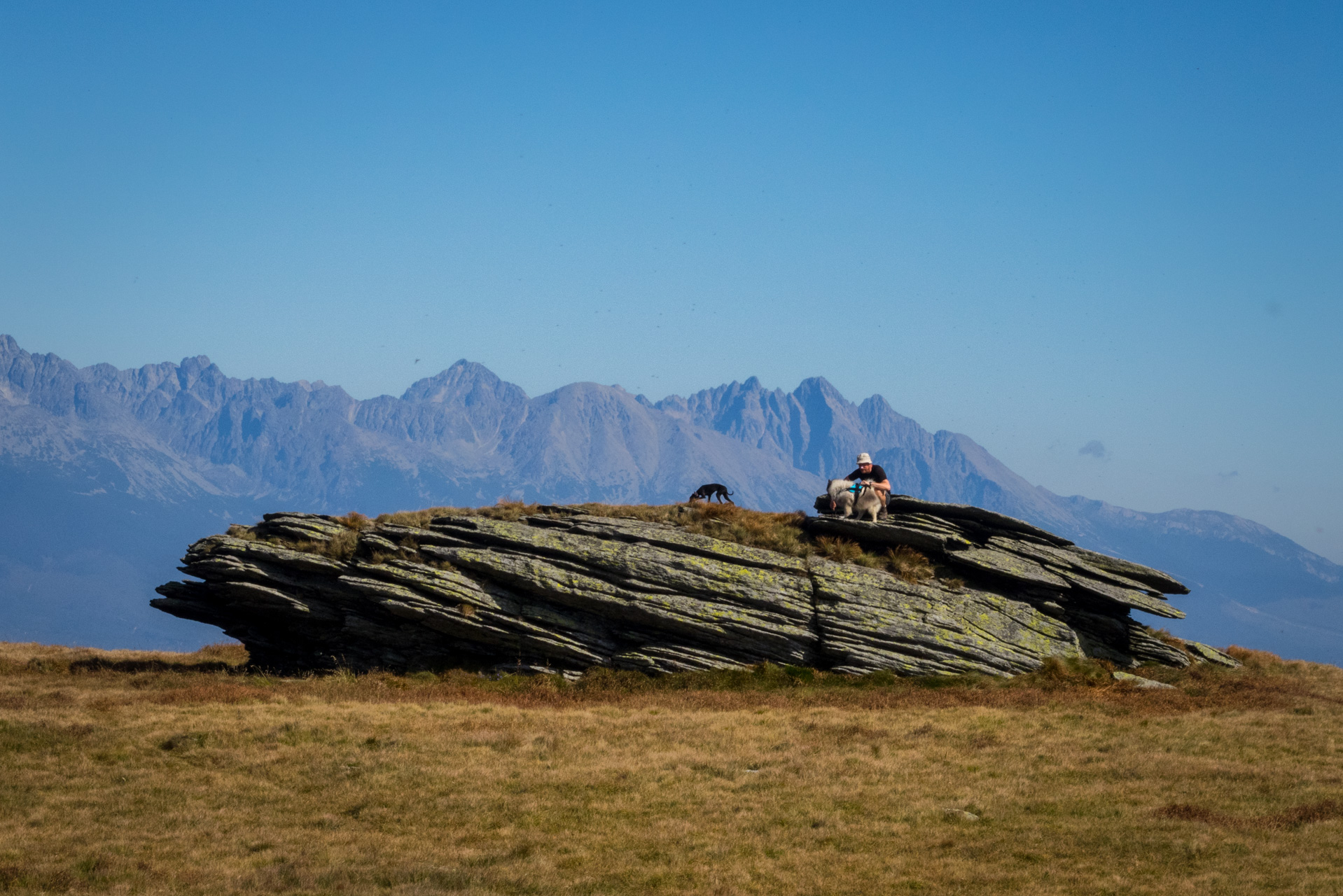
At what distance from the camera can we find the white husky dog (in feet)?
115

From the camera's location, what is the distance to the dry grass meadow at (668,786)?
47.3 feet

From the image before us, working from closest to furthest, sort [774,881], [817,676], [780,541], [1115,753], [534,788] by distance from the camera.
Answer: [774,881] < [534,788] < [1115,753] < [817,676] < [780,541]

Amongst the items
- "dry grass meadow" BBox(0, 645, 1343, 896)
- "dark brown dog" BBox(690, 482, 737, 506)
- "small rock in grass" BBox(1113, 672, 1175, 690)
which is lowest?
"dry grass meadow" BBox(0, 645, 1343, 896)

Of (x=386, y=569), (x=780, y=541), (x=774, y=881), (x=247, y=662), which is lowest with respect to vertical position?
(x=247, y=662)

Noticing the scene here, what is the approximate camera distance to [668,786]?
1908cm

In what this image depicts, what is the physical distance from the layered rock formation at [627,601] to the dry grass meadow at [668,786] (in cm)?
127

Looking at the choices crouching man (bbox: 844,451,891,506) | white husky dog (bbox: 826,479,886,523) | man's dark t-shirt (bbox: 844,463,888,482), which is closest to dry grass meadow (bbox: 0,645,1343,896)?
white husky dog (bbox: 826,479,886,523)

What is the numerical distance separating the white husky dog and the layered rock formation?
95 centimetres

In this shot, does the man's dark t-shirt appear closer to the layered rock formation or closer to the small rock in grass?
the layered rock formation

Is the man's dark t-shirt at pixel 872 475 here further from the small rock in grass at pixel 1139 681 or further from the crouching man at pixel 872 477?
the small rock in grass at pixel 1139 681

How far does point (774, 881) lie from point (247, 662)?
25648 mm

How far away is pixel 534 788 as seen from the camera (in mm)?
18922

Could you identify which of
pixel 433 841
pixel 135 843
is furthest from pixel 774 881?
pixel 135 843

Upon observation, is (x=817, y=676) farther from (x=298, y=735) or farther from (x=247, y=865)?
(x=247, y=865)
